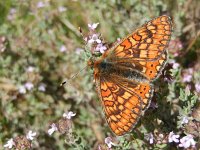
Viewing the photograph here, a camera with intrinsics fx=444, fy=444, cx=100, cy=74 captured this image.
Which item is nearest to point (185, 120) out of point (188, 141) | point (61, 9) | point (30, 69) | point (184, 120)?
point (184, 120)

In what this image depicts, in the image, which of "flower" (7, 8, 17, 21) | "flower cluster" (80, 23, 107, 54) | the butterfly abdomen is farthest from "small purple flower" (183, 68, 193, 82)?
"flower" (7, 8, 17, 21)

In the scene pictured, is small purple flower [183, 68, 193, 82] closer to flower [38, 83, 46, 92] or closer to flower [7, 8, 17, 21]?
flower [38, 83, 46, 92]

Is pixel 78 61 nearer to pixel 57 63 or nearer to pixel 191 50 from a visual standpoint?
pixel 57 63

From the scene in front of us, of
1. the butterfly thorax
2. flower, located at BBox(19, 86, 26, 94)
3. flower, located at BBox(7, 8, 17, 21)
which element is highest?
flower, located at BBox(7, 8, 17, 21)

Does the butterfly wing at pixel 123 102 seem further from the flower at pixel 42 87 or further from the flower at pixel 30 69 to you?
the flower at pixel 30 69

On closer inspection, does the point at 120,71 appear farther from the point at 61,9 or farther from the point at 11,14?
the point at 11,14

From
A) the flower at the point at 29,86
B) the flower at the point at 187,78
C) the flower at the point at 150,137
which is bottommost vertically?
the flower at the point at 150,137

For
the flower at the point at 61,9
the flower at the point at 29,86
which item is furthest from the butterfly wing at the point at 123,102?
the flower at the point at 61,9
